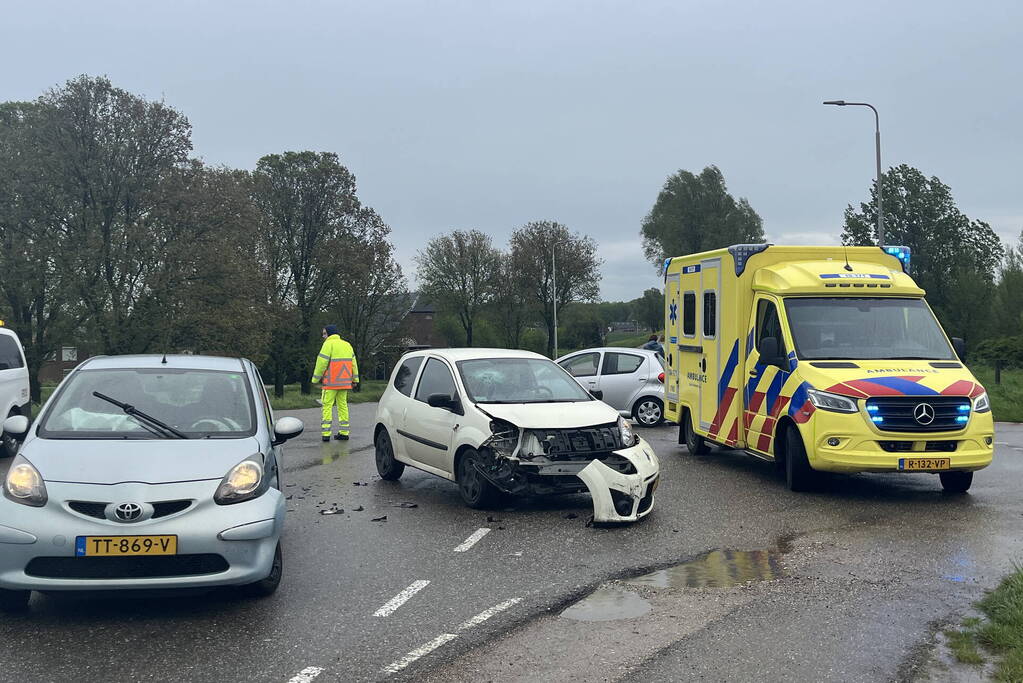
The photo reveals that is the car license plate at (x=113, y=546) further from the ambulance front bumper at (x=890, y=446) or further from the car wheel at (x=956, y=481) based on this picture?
the car wheel at (x=956, y=481)

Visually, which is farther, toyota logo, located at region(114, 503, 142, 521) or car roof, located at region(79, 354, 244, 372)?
car roof, located at region(79, 354, 244, 372)

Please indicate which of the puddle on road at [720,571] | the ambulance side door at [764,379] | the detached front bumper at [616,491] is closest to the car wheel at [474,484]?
the detached front bumper at [616,491]

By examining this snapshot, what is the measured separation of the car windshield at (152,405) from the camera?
21.7ft

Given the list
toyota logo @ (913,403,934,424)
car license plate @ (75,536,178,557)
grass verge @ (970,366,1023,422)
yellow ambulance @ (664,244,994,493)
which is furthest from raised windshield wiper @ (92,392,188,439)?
grass verge @ (970,366,1023,422)

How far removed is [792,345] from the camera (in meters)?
10.6

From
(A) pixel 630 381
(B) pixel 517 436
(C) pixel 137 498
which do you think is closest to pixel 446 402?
(B) pixel 517 436

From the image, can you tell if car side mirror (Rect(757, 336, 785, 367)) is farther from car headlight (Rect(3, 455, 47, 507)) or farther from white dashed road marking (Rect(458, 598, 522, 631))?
car headlight (Rect(3, 455, 47, 507))

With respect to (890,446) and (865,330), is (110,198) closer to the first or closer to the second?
(865,330)

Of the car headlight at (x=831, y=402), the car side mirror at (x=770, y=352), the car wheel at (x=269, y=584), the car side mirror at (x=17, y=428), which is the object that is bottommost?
the car wheel at (x=269, y=584)

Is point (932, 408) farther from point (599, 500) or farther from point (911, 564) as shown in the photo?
point (599, 500)

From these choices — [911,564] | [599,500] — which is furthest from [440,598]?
[911,564]

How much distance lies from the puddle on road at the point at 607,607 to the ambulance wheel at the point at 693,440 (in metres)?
7.39

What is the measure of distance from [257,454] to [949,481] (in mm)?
7426

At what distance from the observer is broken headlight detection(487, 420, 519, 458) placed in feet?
29.5
